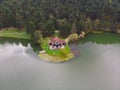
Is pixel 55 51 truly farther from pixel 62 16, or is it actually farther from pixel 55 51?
pixel 62 16

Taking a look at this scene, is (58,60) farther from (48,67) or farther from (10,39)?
(10,39)

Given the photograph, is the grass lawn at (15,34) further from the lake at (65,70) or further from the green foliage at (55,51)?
the green foliage at (55,51)

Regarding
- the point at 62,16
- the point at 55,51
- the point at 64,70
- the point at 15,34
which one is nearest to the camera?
the point at 64,70

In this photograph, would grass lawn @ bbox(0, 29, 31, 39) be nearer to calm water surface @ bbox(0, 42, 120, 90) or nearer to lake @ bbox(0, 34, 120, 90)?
lake @ bbox(0, 34, 120, 90)

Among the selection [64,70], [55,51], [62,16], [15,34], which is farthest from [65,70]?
[62,16]

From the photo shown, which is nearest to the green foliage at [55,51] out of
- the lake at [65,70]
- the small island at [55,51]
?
the small island at [55,51]

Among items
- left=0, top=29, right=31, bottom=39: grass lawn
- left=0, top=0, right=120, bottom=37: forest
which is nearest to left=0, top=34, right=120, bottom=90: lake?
left=0, top=29, right=31, bottom=39: grass lawn
